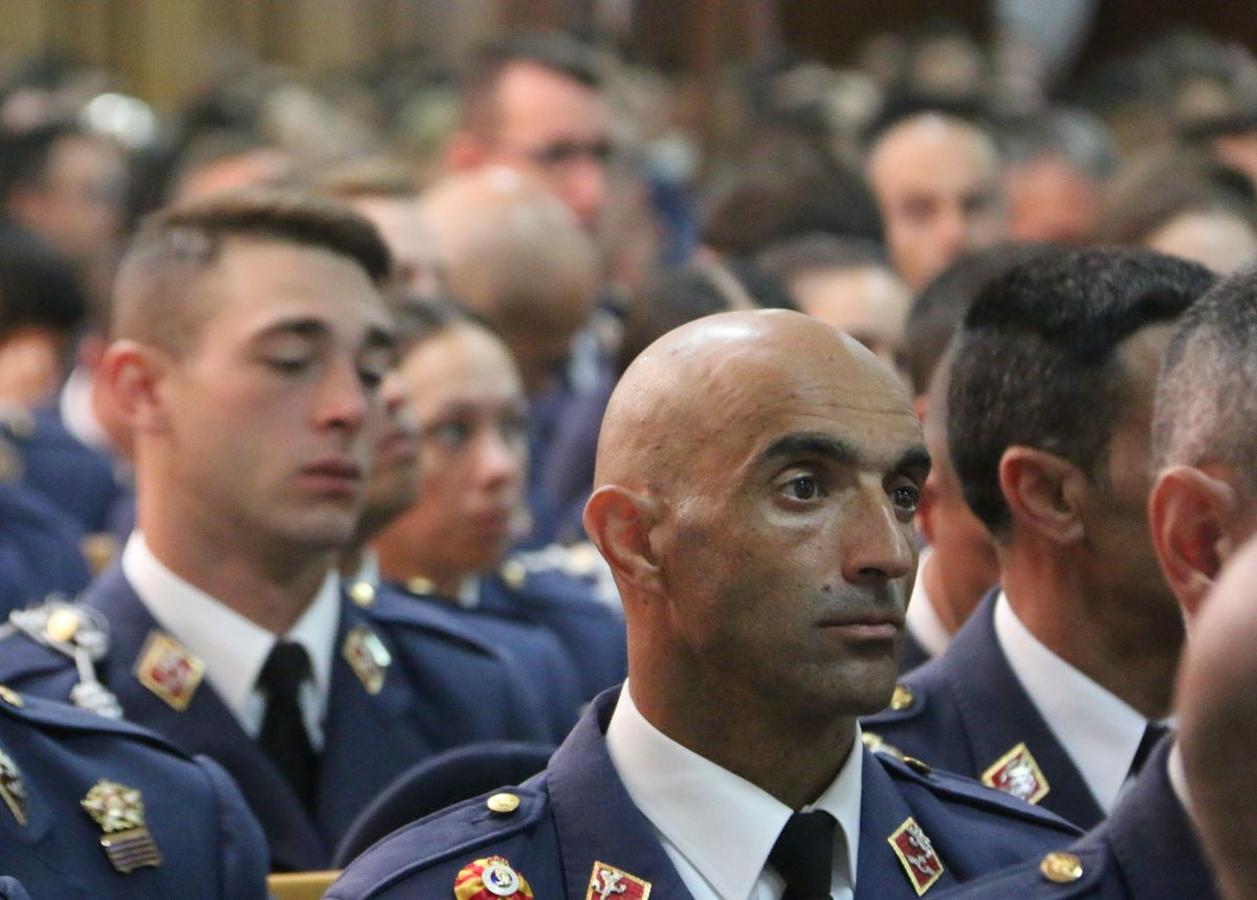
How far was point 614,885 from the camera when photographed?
2.43 metres

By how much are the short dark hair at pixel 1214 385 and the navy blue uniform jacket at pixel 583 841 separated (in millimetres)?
448

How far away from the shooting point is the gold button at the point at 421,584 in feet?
15.7

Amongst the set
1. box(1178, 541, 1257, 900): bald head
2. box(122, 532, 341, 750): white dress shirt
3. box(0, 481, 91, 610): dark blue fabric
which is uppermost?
box(1178, 541, 1257, 900): bald head

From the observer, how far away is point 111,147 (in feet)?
32.2

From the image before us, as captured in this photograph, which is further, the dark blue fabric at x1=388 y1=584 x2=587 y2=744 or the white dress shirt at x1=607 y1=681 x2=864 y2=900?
the dark blue fabric at x1=388 y1=584 x2=587 y2=744

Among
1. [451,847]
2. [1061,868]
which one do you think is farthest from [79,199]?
[1061,868]

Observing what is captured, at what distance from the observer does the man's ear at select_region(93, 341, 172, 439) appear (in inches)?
152

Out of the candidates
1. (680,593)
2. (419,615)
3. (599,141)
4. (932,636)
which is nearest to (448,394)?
(419,615)

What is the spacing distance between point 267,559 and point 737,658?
144 cm

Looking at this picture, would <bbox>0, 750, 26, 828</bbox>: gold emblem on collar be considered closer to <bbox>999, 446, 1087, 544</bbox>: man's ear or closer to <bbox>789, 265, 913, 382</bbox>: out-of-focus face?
<bbox>999, 446, 1087, 544</bbox>: man's ear

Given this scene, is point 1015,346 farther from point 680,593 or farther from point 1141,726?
point 680,593

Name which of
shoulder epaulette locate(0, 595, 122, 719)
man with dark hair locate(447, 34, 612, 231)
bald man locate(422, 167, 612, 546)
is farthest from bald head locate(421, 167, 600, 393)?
shoulder epaulette locate(0, 595, 122, 719)

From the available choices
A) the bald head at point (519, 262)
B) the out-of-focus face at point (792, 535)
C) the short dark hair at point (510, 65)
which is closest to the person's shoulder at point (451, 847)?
the out-of-focus face at point (792, 535)

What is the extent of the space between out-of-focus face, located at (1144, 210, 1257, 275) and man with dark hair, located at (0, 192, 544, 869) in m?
1.86
